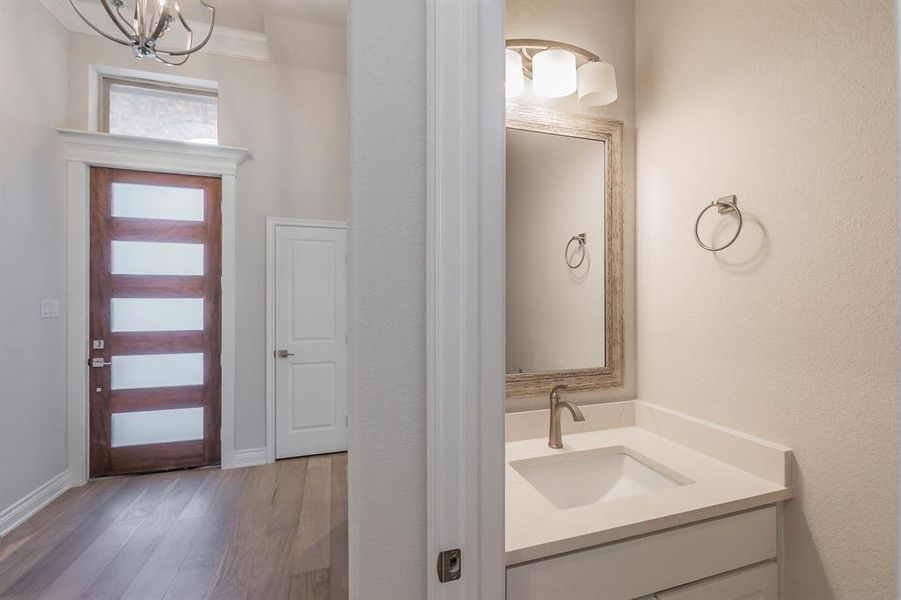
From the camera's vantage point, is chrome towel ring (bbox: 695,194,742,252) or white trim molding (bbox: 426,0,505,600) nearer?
white trim molding (bbox: 426,0,505,600)

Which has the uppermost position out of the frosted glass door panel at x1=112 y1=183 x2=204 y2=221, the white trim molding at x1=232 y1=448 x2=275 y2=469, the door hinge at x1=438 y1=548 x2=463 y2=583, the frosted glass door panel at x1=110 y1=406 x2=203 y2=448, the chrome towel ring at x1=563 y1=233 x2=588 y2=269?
the frosted glass door panel at x1=112 y1=183 x2=204 y2=221

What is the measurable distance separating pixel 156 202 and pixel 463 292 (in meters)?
3.32

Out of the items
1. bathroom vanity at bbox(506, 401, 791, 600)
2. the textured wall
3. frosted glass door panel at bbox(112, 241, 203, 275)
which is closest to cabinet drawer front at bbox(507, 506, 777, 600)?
bathroom vanity at bbox(506, 401, 791, 600)

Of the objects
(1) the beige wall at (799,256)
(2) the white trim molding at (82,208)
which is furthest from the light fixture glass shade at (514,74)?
(2) the white trim molding at (82,208)

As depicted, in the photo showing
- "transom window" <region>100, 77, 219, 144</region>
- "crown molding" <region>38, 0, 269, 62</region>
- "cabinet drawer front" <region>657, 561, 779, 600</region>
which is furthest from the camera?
"transom window" <region>100, 77, 219, 144</region>

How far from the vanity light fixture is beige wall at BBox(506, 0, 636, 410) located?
0.28ft

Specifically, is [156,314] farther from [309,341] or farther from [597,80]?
[597,80]

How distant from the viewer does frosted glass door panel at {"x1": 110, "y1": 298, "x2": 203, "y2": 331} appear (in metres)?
2.97

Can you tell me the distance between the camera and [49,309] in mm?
2631

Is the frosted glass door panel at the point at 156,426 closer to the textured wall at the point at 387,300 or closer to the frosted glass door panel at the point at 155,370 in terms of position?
the frosted glass door panel at the point at 155,370

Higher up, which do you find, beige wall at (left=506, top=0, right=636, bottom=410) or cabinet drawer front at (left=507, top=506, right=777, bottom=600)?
beige wall at (left=506, top=0, right=636, bottom=410)

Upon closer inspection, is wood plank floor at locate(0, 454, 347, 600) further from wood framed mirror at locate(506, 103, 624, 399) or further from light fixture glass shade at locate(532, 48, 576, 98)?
light fixture glass shade at locate(532, 48, 576, 98)

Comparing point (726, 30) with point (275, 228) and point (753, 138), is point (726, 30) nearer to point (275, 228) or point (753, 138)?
point (753, 138)

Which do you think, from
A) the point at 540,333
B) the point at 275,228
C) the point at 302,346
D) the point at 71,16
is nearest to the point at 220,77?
the point at 71,16
